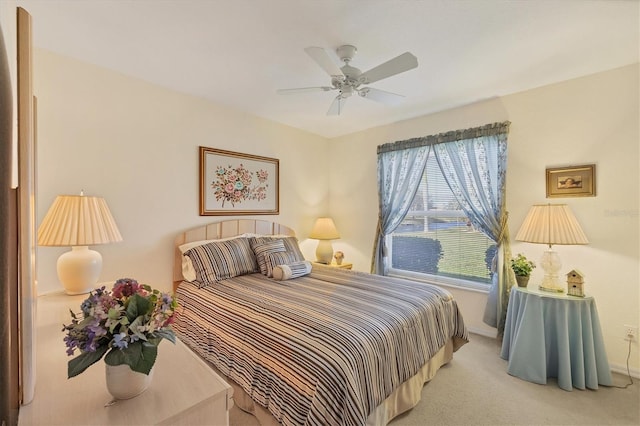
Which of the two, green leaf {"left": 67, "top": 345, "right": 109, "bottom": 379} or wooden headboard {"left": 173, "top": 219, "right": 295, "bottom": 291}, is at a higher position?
wooden headboard {"left": 173, "top": 219, "right": 295, "bottom": 291}

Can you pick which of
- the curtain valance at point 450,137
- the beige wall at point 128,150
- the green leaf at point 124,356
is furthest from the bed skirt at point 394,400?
the curtain valance at point 450,137

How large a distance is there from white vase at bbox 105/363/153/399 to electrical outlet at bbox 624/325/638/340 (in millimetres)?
3374

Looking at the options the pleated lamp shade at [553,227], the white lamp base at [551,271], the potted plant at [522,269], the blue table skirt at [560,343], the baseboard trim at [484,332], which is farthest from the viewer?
the baseboard trim at [484,332]

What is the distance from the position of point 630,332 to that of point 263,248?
10.4 feet

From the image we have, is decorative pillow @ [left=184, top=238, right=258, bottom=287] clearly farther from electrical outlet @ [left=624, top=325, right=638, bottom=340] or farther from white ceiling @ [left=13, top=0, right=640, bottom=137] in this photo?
electrical outlet @ [left=624, top=325, right=638, bottom=340]

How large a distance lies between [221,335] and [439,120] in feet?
10.3

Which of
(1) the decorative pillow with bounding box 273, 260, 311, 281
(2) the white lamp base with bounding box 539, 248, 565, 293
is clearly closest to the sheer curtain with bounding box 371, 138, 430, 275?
(1) the decorative pillow with bounding box 273, 260, 311, 281

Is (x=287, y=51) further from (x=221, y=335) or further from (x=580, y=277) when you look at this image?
(x=580, y=277)

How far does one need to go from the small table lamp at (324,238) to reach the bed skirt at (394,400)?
1.87 m

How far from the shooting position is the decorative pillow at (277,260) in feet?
8.74

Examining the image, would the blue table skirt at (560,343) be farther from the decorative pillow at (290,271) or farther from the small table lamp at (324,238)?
the small table lamp at (324,238)

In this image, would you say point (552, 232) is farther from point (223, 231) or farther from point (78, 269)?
point (78, 269)

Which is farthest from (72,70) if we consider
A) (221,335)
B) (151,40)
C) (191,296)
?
(221,335)

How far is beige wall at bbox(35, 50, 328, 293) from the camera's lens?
2.08 metres
